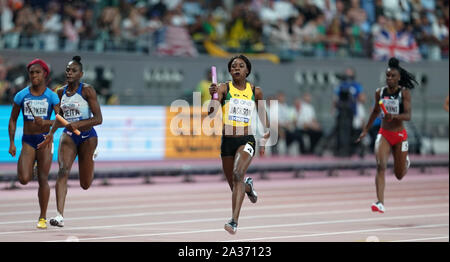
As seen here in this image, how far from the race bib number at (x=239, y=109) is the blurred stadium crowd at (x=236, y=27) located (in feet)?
45.3

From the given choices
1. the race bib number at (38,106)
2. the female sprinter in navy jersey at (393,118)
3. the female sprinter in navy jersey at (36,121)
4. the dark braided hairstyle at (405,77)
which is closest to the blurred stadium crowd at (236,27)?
the female sprinter in navy jersey at (393,118)

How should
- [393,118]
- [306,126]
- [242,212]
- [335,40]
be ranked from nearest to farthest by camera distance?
[393,118]
[242,212]
[306,126]
[335,40]

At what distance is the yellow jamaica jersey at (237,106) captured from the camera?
10.7 meters

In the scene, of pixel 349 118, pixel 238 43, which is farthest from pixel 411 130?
pixel 238 43

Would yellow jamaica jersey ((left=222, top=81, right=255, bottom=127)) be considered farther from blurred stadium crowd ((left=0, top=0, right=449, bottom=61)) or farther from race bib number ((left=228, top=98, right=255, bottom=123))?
blurred stadium crowd ((left=0, top=0, right=449, bottom=61))

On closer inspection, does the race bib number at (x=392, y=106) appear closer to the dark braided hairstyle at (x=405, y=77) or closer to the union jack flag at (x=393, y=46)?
the dark braided hairstyle at (x=405, y=77)

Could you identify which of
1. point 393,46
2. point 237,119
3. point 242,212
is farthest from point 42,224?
point 393,46

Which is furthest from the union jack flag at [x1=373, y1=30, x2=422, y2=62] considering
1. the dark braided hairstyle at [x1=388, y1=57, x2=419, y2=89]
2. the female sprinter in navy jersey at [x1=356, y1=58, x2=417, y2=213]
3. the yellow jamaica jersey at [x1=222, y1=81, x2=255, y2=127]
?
the yellow jamaica jersey at [x1=222, y1=81, x2=255, y2=127]

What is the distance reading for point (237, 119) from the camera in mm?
10844

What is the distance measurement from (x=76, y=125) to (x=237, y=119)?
71.8 inches

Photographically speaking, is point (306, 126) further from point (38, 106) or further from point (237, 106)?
point (38, 106)

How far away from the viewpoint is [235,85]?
1088cm

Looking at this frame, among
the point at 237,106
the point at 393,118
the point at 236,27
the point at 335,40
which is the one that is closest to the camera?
the point at 237,106

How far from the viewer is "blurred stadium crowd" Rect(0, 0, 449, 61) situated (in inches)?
952
